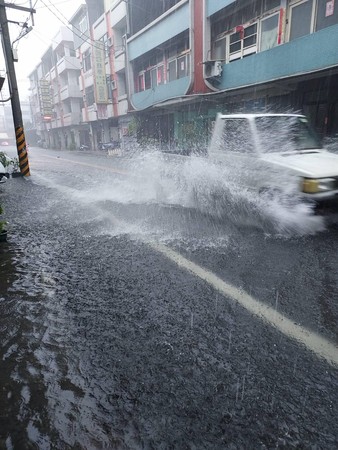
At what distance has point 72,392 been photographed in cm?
190

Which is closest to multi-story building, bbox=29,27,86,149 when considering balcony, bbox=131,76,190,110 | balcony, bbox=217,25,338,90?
balcony, bbox=131,76,190,110

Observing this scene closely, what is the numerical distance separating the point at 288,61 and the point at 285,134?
7928 millimetres

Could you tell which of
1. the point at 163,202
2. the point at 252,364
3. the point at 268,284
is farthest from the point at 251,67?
the point at 252,364

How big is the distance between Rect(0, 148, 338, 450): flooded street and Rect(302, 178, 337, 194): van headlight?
0.42 metres

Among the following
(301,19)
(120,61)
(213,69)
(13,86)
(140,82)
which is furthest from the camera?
(120,61)

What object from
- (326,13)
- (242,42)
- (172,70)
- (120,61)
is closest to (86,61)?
(120,61)

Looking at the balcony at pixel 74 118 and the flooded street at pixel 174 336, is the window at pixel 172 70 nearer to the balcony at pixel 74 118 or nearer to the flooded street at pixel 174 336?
the flooded street at pixel 174 336

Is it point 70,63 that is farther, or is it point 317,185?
point 70,63

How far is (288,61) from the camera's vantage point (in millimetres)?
11617

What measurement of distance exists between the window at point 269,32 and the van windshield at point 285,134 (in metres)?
9.51

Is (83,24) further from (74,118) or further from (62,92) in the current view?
(62,92)

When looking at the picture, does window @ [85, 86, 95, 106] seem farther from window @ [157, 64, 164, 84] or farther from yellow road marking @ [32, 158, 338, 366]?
yellow road marking @ [32, 158, 338, 366]

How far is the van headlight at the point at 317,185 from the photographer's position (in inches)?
172

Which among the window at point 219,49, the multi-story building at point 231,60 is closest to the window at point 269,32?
the multi-story building at point 231,60
